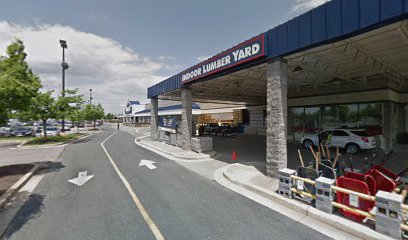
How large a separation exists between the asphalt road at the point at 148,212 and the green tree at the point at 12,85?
3160mm

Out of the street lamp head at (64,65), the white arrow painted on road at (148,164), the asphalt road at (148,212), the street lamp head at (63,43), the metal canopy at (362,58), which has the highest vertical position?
the street lamp head at (63,43)

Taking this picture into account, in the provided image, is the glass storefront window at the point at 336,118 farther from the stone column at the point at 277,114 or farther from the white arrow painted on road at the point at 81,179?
the white arrow painted on road at the point at 81,179

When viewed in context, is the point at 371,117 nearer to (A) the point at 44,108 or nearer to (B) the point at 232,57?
(B) the point at 232,57

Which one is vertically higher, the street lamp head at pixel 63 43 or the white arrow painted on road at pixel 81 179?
the street lamp head at pixel 63 43

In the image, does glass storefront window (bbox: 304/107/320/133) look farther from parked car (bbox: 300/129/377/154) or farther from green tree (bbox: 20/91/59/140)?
green tree (bbox: 20/91/59/140)

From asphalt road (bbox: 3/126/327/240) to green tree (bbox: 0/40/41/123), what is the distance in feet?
10.4

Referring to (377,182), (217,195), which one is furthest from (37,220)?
(377,182)

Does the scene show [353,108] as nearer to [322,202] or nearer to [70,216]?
[322,202]

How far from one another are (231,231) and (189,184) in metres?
3.21

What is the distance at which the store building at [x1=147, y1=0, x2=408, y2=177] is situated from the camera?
5223 millimetres

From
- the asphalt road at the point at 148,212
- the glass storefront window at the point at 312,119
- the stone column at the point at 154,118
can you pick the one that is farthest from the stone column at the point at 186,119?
the glass storefront window at the point at 312,119

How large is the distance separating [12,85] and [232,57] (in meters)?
8.08

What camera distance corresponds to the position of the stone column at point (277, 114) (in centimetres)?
707

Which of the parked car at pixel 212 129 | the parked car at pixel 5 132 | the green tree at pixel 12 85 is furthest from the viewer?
the parked car at pixel 5 132
